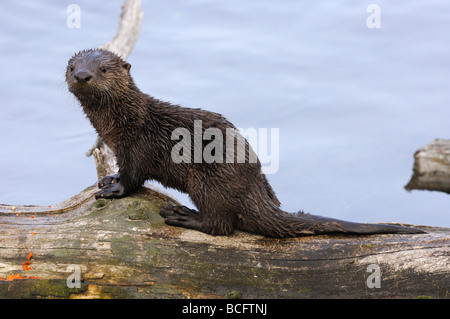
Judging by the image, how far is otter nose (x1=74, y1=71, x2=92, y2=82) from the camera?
327 cm

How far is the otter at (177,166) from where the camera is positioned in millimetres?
3355

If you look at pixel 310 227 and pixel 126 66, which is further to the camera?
pixel 126 66

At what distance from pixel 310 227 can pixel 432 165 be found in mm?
1368

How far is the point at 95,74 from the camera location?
3.35 meters

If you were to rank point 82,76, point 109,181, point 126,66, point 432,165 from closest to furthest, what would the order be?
point 432,165, point 82,76, point 126,66, point 109,181

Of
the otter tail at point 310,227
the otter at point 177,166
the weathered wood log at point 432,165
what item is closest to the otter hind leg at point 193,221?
the otter at point 177,166

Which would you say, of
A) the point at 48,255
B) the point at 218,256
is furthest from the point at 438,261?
the point at 48,255

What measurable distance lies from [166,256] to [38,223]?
2.87ft

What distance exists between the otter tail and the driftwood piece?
0.14ft

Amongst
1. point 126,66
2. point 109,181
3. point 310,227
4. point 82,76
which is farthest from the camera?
point 109,181

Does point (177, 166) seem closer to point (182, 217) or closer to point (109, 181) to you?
point (182, 217)

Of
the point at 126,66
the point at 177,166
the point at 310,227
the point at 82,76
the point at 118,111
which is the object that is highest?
the point at 126,66

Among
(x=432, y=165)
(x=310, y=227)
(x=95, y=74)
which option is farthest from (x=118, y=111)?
(x=432, y=165)

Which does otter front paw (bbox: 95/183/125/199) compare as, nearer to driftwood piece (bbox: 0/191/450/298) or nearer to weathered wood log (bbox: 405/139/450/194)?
driftwood piece (bbox: 0/191/450/298)
